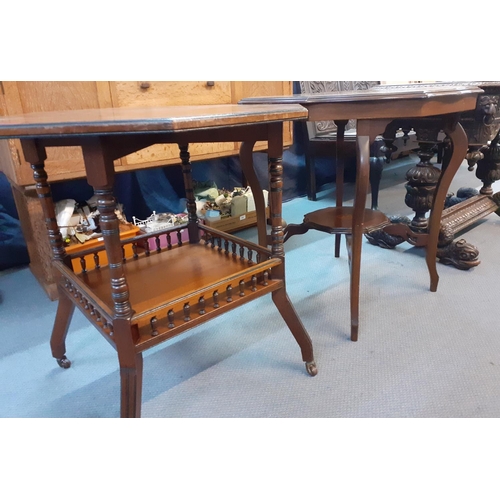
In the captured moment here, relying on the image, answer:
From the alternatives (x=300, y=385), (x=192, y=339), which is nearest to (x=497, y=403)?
(x=300, y=385)

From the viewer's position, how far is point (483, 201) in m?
2.46

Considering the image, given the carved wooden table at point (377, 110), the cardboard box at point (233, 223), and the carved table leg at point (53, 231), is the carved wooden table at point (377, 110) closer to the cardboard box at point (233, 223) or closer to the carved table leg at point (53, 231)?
the carved table leg at point (53, 231)

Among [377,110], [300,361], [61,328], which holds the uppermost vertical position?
[377,110]

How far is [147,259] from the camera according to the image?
1357mm

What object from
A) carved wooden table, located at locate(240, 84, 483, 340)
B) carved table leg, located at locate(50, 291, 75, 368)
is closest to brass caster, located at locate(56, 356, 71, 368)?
carved table leg, located at locate(50, 291, 75, 368)

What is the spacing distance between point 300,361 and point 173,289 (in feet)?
1.70

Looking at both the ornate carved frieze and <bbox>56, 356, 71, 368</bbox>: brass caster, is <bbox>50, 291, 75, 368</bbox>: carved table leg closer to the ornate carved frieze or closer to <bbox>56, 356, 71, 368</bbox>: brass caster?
<bbox>56, 356, 71, 368</bbox>: brass caster

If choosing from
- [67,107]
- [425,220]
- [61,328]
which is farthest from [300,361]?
[67,107]

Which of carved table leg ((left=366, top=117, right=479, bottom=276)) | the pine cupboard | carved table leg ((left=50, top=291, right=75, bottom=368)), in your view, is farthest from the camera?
carved table leg ((left=366, top=117, right=479, bottom=276))

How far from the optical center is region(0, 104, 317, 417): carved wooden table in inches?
31.6

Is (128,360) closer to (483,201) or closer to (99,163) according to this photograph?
(99,163)

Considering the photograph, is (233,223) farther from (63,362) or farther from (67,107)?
(63,362)

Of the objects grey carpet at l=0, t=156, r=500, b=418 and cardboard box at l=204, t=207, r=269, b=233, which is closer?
grey carpet at l=0, t=156, r=500, b=418

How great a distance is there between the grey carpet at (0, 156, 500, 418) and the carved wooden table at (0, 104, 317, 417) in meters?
0.12
